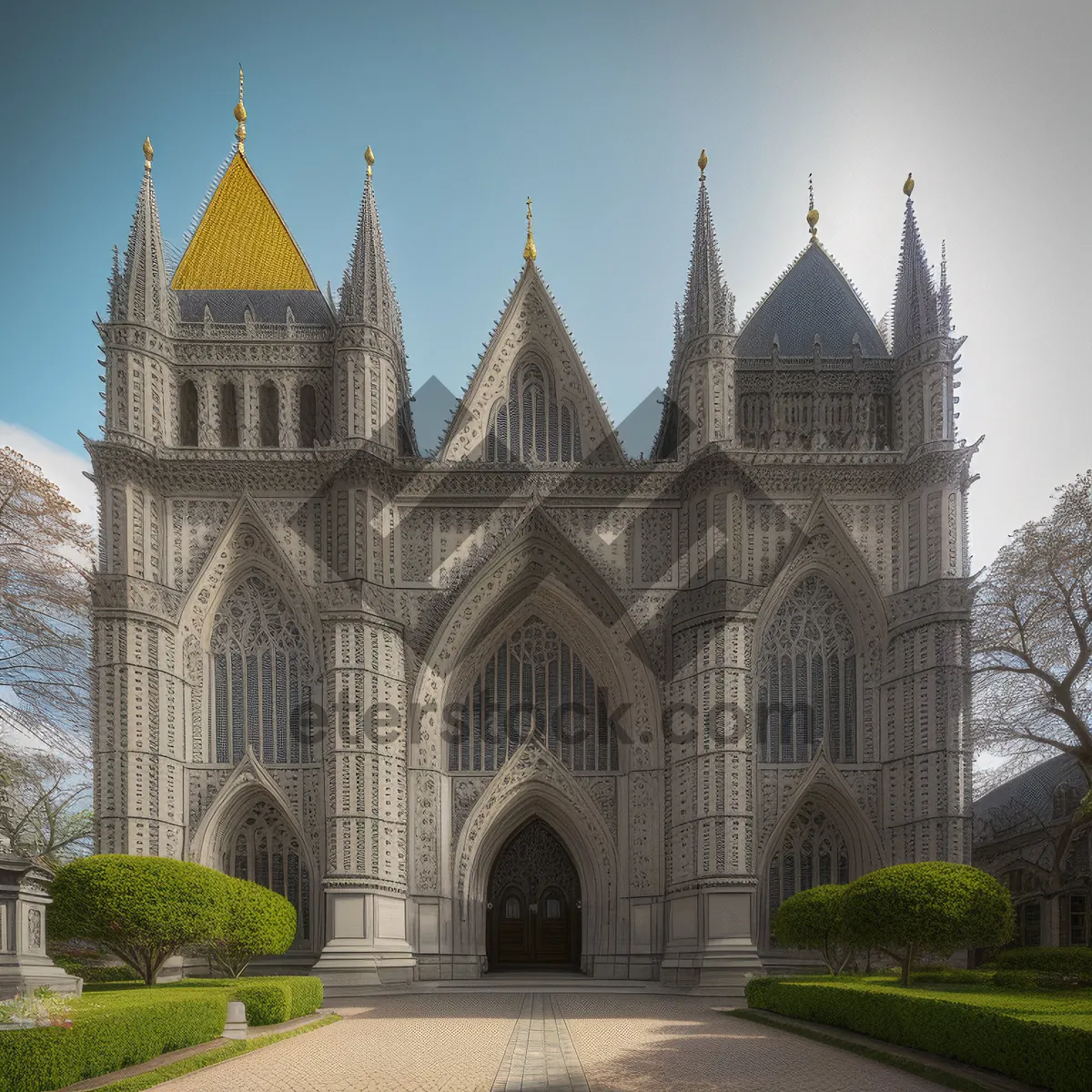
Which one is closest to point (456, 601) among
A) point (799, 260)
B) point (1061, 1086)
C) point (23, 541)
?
point (23, 541)

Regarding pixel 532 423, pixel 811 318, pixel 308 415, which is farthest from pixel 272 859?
pixel 811 318

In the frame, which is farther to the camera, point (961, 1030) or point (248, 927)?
point (248, 927)

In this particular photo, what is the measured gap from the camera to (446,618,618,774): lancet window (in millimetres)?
32531

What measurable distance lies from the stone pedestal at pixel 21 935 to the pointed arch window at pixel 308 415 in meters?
17.0

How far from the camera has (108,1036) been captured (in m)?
13.9

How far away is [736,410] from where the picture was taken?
33.9 m

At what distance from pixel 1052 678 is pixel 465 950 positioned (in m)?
17.1

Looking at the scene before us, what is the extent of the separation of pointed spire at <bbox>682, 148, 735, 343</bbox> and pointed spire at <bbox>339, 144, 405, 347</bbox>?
30.0 ft

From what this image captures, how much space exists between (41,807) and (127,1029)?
29.1 meters

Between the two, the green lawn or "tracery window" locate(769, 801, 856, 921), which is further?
"tracery window" locate(769, 801, 856, 921)

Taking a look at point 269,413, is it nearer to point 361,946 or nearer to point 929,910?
point 361,946

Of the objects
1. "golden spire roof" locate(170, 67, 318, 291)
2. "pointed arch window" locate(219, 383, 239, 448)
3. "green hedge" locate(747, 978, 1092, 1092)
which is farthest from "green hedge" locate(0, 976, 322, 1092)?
"golden spire roof" locate(170, 67, 318, 291)

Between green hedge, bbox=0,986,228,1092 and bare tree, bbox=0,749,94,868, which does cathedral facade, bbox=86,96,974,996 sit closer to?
bare tree, bbox=0,749,94,868

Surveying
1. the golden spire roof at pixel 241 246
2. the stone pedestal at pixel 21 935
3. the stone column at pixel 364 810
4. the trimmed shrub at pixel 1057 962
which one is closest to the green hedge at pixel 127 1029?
the stone pedestal at pixel 21 935
